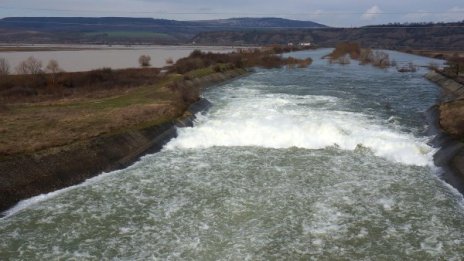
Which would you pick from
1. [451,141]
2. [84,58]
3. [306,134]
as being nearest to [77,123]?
[306,134]

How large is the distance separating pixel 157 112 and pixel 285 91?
1913 cm

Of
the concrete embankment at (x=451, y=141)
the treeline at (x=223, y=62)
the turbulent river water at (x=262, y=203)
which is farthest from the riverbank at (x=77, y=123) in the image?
the concrete embankment at (x=451, y=141)

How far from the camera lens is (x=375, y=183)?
1834cm

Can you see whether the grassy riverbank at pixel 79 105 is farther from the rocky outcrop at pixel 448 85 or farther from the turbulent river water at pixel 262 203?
the rocky outcrop at pixel 448 85

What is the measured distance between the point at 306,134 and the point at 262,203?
943 cm

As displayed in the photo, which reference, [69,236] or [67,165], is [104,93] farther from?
[69,236]

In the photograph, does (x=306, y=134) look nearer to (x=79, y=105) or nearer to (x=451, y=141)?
(x=451, y=141)

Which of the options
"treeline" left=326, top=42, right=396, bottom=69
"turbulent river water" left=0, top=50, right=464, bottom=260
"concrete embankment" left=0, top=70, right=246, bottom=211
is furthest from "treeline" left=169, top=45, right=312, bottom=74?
"concrete embankment" left=0, top=70, right=246, bottom=211

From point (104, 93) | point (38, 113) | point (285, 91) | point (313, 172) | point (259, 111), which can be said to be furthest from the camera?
point (285, 91)

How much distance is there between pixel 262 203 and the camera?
1639 centimetres

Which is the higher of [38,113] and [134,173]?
[38,113]

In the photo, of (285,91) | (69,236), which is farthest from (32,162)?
(285,91)

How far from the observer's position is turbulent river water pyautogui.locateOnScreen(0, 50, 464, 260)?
13.1 metres

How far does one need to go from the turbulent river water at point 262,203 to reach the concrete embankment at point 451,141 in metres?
0.60
